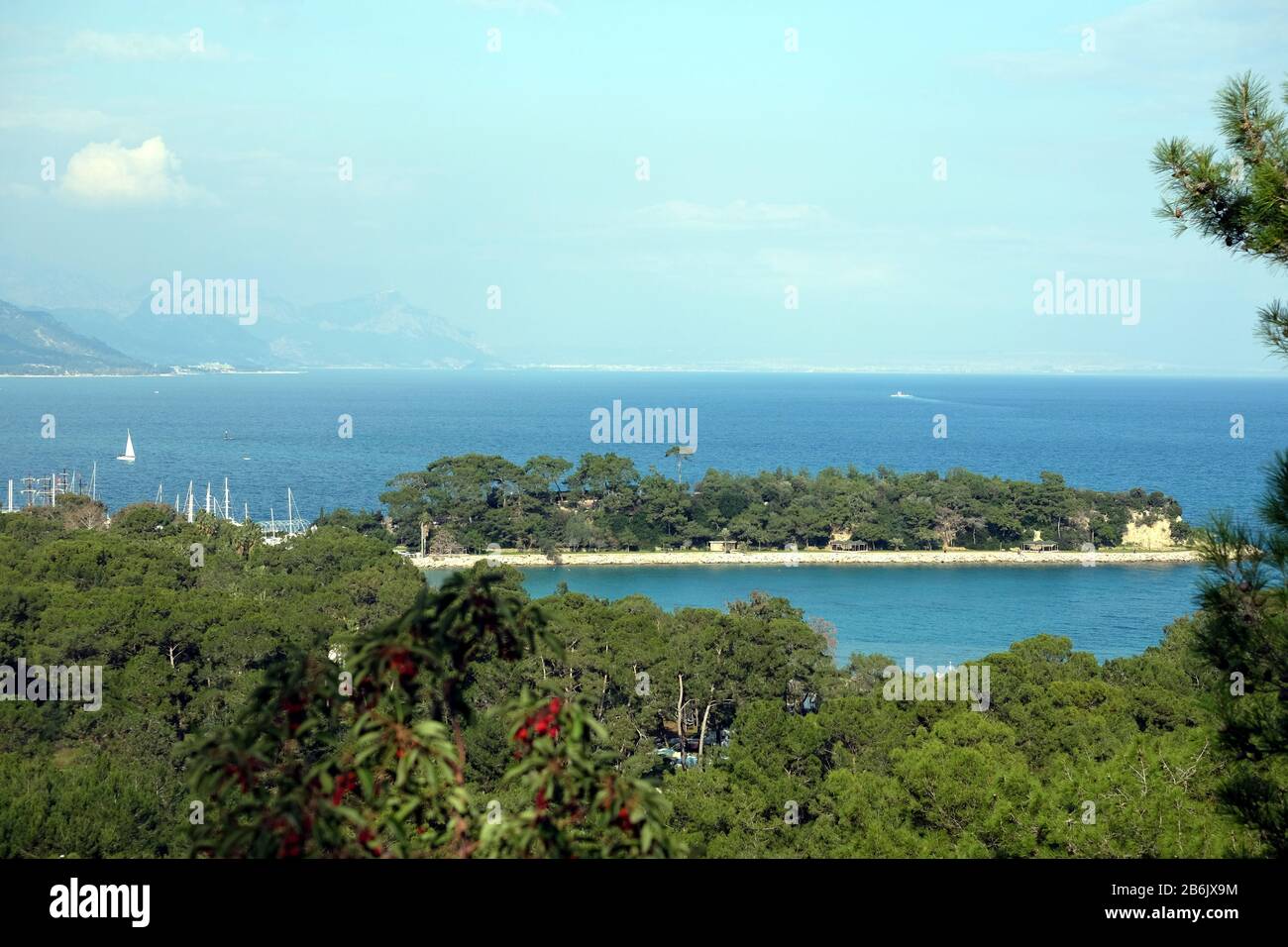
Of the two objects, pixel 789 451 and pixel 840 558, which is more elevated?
pixel 789 451

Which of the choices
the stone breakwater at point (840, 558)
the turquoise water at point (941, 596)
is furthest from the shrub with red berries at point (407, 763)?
the stone breakwater at point (840, 558)

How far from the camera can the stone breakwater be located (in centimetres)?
3312

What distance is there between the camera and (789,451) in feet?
214

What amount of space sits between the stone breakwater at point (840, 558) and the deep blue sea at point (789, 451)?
2.93 feet

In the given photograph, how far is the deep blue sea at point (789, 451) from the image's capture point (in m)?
27.3

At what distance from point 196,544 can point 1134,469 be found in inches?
1897

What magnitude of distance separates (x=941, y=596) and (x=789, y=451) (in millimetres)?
36832

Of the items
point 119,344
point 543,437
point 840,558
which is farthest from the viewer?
point 119,344

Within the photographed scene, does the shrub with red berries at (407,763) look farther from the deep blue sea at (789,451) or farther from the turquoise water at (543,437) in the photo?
the turquoise water at (543,437)

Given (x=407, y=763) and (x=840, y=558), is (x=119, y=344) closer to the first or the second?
(x=840, y=558)

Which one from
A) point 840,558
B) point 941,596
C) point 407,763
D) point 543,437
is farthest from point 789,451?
point 407,763

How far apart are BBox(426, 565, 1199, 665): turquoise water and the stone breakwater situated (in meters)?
0.55
